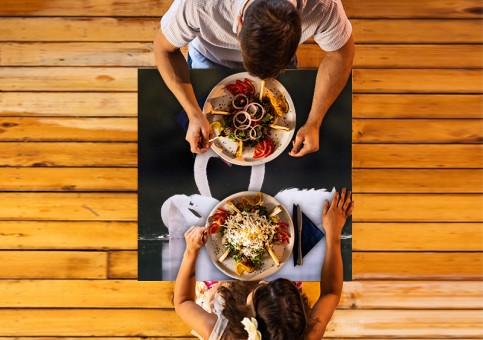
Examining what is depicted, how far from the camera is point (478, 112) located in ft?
9.16

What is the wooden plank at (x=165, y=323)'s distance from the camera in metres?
2.76

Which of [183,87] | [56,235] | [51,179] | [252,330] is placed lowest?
[56,235]

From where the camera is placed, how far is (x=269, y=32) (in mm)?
1439

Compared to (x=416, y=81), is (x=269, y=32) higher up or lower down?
higher up

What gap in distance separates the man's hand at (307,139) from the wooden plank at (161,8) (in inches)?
47.4

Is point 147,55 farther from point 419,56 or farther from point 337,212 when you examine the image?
point 419,56

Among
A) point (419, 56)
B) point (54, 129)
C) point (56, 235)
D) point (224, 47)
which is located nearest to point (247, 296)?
point (224, 47)

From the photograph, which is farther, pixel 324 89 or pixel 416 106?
pixel 416 106

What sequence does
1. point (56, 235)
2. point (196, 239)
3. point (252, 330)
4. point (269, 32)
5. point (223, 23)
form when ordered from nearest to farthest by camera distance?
point (269, 32) → point (252, 330) → point (223, 23) → point (196, 239) → point (56, 235)

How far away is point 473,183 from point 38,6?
2871mm

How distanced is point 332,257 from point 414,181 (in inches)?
42.6

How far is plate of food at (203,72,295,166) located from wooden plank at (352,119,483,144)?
0.95 m

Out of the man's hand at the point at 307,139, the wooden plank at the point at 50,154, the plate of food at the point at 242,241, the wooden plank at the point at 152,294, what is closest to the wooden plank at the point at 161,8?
the wooden plank at the point at 50,154

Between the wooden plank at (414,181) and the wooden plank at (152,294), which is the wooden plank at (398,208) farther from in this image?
the wooden plank at (152,294)
